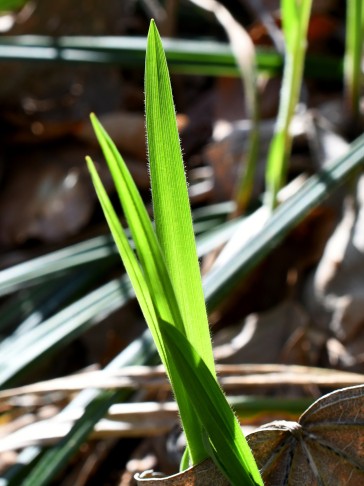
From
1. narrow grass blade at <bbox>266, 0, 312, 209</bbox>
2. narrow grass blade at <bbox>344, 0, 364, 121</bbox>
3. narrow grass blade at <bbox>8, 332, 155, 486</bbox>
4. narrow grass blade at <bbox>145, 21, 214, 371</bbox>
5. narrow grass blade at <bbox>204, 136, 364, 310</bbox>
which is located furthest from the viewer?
narrow grass blade at <bbox>344, 0, 364, 121</bbox>

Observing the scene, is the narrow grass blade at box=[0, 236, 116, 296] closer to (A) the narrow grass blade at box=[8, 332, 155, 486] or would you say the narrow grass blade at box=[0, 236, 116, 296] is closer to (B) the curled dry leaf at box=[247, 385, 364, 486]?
(A) the narrow grass blade at box=[8, 332, 155, 486]

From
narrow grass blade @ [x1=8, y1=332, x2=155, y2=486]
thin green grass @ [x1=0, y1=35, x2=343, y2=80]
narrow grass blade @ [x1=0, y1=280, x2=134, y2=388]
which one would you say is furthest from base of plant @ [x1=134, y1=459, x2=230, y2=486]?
thin green grass @ [x1=0, y1=35, x2=343, y2=80]

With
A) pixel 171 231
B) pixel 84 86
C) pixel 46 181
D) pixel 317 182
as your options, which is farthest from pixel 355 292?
pixel 84 86

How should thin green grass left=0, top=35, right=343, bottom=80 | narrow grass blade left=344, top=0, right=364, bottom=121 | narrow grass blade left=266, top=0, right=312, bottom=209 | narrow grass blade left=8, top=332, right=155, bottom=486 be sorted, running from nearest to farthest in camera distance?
narrow grass blade left=8, top=332, right=155, bottom=486, narrow grass blade left=266, top=0, right=312, bottom=209, narrow grass blade left=344, top=0, right=364, bottom=121, thin green grass left=0, top=35, right=343, bottom=80

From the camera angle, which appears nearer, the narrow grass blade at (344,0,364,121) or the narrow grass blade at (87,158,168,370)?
the narrow grass blade at (87,158,168,370)

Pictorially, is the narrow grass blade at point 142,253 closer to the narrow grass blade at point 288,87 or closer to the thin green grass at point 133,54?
the narrow grass blade at point 288,87

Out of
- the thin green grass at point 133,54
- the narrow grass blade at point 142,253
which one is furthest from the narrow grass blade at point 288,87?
the narrow grass blade at point 142,253

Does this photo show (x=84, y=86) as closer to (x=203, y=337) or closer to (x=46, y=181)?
(x=46, y=181)
